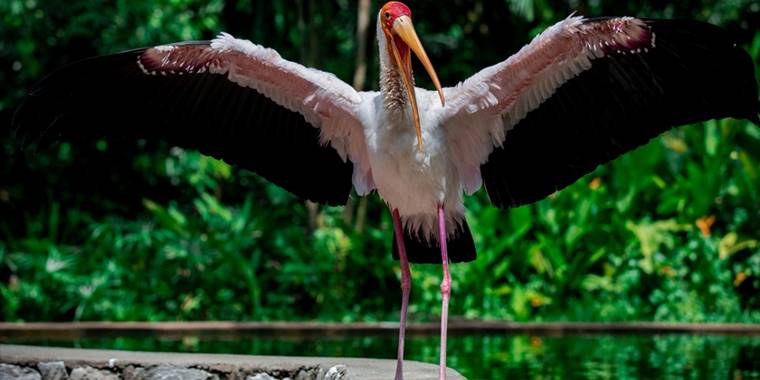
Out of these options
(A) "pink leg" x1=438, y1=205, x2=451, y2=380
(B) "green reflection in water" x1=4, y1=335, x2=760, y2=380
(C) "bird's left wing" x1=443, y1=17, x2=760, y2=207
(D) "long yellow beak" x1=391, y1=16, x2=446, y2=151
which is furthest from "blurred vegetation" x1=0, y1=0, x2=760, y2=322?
(D) "long yellow beak" x1=391, y1=16, x2=446, y2=151

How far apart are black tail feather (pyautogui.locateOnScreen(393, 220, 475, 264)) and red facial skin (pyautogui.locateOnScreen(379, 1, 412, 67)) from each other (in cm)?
104

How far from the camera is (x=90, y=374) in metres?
4.87

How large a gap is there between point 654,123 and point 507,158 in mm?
808

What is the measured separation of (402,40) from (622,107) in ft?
3.50

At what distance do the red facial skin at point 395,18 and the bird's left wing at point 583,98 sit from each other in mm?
346

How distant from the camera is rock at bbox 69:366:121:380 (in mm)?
4848

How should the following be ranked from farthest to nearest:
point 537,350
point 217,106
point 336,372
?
1. point 537,350
2. point 217,106
3. point 336,372

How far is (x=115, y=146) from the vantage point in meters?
11.5

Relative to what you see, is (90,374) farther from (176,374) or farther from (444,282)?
(444,282)

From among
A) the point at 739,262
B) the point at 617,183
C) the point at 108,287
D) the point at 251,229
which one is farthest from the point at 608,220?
the point at 108,287

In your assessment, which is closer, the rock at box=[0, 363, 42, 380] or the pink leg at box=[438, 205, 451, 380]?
the pink leg at box=[438, 205, 451, 380]

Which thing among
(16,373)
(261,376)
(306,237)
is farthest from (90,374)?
(306,237)

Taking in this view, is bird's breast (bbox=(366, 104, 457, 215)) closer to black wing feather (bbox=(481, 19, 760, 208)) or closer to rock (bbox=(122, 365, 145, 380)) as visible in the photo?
black wing feather (bbox=(481, 19, 760, 208))

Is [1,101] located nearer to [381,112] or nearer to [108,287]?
[108,287]
